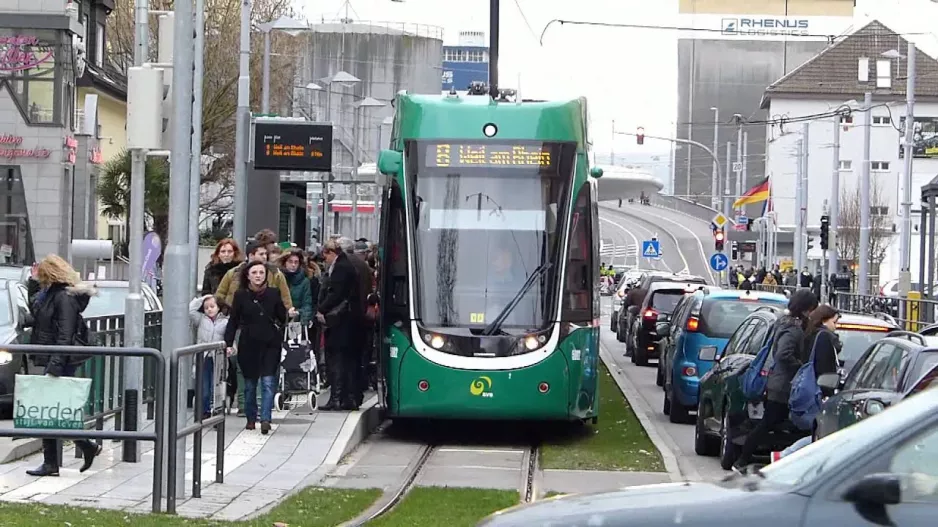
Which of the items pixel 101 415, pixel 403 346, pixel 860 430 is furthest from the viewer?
pixel 403 346

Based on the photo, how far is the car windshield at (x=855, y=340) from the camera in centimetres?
1675

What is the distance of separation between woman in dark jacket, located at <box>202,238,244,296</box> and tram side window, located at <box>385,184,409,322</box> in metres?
1.97

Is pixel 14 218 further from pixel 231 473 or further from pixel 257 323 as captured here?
pixel 231 473

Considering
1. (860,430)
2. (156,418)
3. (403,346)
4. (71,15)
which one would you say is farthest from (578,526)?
(71,15)

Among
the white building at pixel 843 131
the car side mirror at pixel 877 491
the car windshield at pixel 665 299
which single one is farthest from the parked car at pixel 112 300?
the white building at pixel 843 131

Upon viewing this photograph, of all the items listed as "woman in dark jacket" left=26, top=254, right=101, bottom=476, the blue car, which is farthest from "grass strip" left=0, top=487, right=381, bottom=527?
the blue car

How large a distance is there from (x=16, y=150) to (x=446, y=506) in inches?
1220

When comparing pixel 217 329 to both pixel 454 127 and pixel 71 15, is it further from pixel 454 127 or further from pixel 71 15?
pixel 71 15

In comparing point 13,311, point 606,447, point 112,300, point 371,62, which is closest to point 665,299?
point 112,300

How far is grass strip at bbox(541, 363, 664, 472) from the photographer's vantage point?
15.7 metres

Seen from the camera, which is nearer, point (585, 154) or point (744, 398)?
point (744, 398)

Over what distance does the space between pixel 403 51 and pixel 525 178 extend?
265ft

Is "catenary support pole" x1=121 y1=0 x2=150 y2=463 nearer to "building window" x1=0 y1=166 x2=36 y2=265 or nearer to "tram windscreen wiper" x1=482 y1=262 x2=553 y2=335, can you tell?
"tram windscreen wiper" x1=482 y1=262 x2=553 y2=335

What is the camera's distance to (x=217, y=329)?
17062 mm
